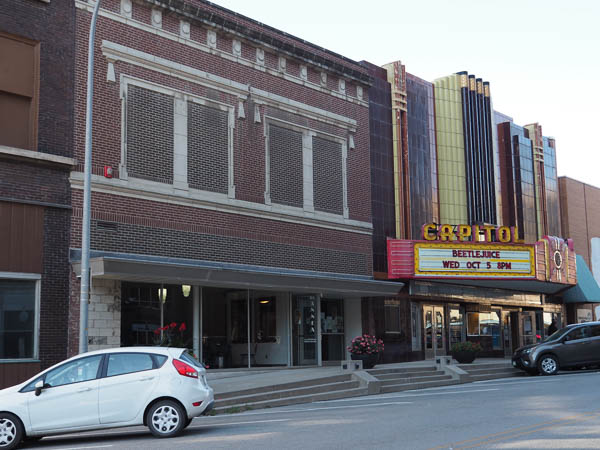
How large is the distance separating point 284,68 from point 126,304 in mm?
10623

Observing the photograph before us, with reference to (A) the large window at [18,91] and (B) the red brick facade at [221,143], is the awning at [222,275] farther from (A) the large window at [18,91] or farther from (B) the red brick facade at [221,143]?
(A) the large window at [18,91]

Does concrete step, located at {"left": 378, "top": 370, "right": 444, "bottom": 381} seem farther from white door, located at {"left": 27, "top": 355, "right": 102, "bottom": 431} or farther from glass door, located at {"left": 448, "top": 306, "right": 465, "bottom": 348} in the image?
white door, located at {"left": 27, "top": 355, "right": 102, "bottom": 431}

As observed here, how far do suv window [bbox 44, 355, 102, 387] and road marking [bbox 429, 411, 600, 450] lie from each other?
603 cm

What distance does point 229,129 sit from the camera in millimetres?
23875

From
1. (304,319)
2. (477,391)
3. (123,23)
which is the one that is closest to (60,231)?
(123,23)

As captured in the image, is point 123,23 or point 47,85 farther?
point 123,23

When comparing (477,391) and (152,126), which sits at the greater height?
(152,126)

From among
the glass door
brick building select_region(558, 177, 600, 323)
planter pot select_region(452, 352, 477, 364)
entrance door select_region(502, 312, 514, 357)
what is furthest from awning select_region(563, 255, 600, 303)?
planter pot select_region(452, 352, 477, 364)

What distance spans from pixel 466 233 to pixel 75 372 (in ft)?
69.0

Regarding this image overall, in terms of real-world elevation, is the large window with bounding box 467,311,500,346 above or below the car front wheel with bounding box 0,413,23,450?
above

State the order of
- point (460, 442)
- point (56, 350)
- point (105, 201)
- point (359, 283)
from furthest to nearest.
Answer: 1. point (359, 283)
2. point (105, 201)
3. point (56, 350)
4. point (460, 442)

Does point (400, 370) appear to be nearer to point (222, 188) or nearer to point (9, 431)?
point (222, 188)

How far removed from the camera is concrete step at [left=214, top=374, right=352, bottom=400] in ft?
57.9

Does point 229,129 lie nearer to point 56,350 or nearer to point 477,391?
point 56,350
